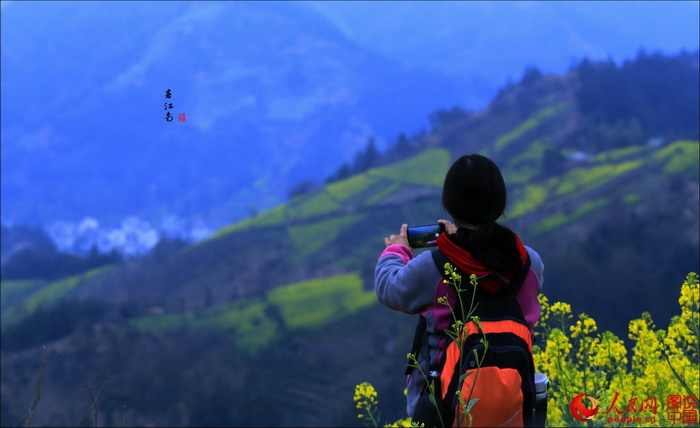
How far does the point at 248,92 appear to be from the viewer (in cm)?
2622

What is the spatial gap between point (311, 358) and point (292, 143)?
12361 mm

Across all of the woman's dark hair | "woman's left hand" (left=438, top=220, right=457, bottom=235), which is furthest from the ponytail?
"woman's left hand" (left=438, top=220, right=457, bottom=235)

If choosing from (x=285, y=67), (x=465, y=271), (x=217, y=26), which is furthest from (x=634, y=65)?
(x=465, y=271)

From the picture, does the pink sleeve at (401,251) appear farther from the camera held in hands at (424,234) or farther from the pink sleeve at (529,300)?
the pink sleeve at (529,300)

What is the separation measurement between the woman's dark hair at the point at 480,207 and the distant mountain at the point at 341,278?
361 inches

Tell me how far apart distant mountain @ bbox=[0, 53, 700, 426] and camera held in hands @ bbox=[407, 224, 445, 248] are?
29.2 ft

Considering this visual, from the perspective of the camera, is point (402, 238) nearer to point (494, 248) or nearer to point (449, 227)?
point (449, 227)

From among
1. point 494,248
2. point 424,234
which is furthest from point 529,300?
point 424,234

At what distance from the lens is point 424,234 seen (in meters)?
2.57

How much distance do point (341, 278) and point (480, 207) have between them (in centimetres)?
1379

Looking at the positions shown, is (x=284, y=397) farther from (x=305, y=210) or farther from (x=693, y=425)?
(x=693, y=425)

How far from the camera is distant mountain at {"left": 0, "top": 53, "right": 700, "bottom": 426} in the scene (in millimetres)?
12992

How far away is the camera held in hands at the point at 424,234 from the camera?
2.54 metres

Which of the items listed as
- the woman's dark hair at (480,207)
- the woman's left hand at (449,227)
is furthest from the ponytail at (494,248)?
the woman's left hand at (449,227)
